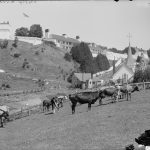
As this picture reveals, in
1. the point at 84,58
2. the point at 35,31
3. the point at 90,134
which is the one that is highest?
the point at 35,31

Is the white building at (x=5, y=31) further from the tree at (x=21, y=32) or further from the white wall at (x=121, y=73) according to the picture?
the white wall at (x=121, y=73)

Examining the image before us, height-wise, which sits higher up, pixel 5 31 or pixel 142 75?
pixel 5 31

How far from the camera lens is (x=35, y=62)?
500 ft

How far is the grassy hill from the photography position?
140 meters

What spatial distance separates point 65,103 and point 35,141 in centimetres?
2721

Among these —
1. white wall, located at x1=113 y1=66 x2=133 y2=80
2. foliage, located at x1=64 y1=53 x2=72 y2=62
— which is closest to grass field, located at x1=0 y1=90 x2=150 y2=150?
white wall, located at x1=113 y1=66 x2=133 y2=80

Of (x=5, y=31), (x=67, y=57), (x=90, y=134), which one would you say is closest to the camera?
(x=90, y=134)

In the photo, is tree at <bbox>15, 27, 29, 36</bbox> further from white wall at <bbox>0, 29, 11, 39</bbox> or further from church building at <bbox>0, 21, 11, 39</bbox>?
white wall at <bbox>0, 29, 11, 39</bbox>

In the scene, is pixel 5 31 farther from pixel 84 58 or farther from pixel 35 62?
pixel 84 58

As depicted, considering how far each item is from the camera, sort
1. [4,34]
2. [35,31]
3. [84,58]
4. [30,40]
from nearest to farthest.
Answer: [84,58]
[4,34]
[30,40]
[35,31]

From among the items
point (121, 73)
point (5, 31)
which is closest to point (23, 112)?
point (121, 73)

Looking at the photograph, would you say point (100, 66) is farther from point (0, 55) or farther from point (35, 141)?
point (35, 141)

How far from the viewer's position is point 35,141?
26203 mm

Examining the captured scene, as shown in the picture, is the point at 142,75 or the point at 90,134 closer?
the point at 90,134
